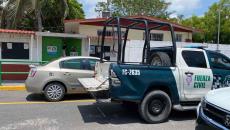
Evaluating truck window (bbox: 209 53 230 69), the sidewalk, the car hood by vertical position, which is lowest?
the sidewalk

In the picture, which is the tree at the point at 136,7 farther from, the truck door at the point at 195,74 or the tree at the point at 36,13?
the truck door at the point at 195,74

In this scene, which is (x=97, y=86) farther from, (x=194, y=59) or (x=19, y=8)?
(x=19, y=8)

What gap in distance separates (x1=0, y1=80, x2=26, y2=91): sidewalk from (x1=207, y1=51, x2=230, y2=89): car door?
7.66 m

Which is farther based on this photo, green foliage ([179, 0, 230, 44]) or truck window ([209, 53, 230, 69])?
green foliage ([179, 0, 230, 44])

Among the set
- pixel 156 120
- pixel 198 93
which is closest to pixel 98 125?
pixel 156 120

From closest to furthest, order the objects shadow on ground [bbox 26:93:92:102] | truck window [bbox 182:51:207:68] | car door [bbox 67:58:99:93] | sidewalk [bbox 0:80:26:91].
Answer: truck window [bbox 182:51:207:68] < car door [bbox 67:58:99:93] < shadow on ground [bbox 26:93:92:102] < sidewalk [bbox 0:80:26:91]

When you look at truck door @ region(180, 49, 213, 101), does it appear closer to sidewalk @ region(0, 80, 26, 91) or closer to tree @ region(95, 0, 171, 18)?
sidewalk @ region(0, 80, 26, 91)

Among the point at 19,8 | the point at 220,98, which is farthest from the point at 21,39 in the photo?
the point at 220,98

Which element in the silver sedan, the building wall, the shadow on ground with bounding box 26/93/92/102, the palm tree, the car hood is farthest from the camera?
the palm tree

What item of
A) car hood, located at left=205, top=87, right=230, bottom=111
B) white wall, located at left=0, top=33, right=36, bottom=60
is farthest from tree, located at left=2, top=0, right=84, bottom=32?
car hood, located at left=205, top=87, right=230, bottom=111

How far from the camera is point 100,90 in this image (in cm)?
777

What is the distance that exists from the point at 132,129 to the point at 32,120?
7.90ft

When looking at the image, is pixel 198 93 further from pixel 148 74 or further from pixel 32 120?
pixel 32 120

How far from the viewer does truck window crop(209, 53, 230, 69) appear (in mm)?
8500
